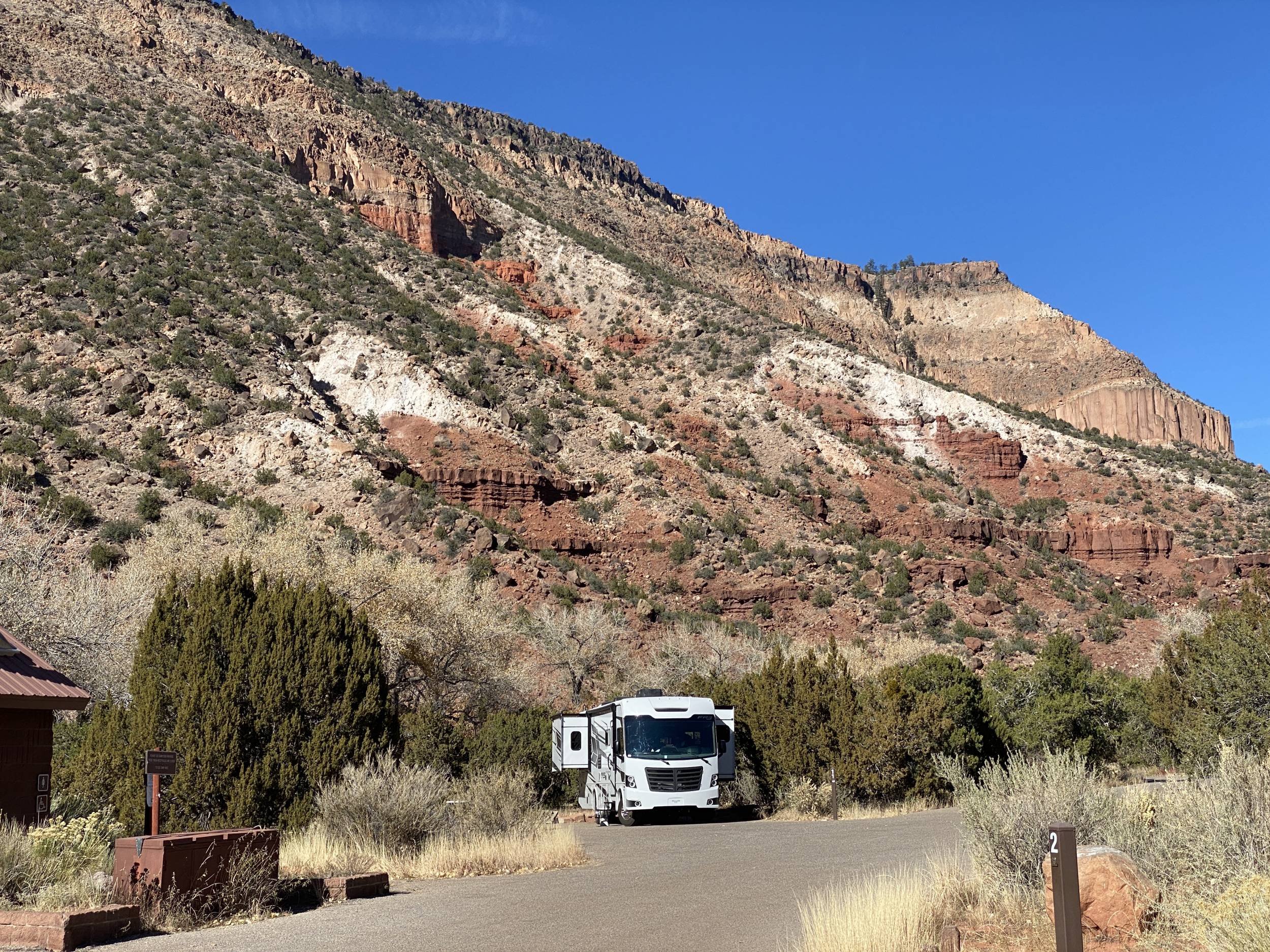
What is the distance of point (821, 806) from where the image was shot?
25141 mm

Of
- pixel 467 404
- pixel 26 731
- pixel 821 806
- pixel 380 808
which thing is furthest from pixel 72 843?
pixel 467 404

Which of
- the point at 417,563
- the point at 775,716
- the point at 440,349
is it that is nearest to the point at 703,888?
the point at 775,716

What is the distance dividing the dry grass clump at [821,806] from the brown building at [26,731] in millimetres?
16065

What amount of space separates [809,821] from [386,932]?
15.4m

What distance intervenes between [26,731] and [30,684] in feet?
1.92

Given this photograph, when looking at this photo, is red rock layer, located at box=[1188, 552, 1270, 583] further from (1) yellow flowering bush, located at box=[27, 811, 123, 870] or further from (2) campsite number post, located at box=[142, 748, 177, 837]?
(2) campsite number post, located at box=[142, 748, 177, 837]

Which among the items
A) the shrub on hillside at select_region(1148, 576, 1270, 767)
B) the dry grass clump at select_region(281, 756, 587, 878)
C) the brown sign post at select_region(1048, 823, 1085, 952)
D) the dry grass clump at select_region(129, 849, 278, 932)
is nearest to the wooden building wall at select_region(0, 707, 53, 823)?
the dry grass clump at select_region(281, 756, 587, 878)

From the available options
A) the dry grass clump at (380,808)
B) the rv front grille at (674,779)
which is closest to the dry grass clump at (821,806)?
the rv front grille at (674,779)

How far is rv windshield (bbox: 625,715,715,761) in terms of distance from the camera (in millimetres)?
24078

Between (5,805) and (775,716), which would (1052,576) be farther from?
(5,805)

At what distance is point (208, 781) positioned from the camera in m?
16.0

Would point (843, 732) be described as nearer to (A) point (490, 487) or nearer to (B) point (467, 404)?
(A) point (490, 487)

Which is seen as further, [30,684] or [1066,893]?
[30,684]

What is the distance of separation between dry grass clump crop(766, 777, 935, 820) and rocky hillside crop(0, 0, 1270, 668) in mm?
19203
